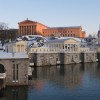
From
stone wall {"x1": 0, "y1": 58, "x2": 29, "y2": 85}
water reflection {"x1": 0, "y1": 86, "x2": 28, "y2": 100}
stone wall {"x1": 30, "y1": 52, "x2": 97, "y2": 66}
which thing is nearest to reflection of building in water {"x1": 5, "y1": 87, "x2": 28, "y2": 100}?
water reflection {"x1": 0, "y1": 86, "x2": 28, "y2": 100}

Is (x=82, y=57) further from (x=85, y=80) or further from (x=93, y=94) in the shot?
(x=93, y=94)

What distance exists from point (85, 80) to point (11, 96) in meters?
19.1

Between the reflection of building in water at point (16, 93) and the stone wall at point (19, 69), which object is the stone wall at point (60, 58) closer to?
the stone wall at point (19, 69)

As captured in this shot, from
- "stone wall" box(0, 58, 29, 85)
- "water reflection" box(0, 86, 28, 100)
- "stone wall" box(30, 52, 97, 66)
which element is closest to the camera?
"water reflection" box(0, 86, 28, 100)

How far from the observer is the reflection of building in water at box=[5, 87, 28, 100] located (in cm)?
3892

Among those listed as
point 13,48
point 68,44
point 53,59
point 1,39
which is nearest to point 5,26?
point 1,39

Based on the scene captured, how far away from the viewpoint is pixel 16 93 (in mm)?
40938

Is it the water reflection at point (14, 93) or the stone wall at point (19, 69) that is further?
the stone wall at point (19, 69)

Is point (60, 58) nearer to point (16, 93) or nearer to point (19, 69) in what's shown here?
point (19, 69)

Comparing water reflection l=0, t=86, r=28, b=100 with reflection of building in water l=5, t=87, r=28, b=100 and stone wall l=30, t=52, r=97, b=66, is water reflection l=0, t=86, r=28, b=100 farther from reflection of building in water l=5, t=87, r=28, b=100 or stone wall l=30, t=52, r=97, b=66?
stone wall l=30, t=52, r=97, b=66

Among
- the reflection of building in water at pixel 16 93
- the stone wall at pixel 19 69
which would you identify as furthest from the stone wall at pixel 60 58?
the reflection of building in water at pixel 16 93

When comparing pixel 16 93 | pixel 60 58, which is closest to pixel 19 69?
pixel 16 93

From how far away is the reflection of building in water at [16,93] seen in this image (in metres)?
38.9

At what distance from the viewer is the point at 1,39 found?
132 m
